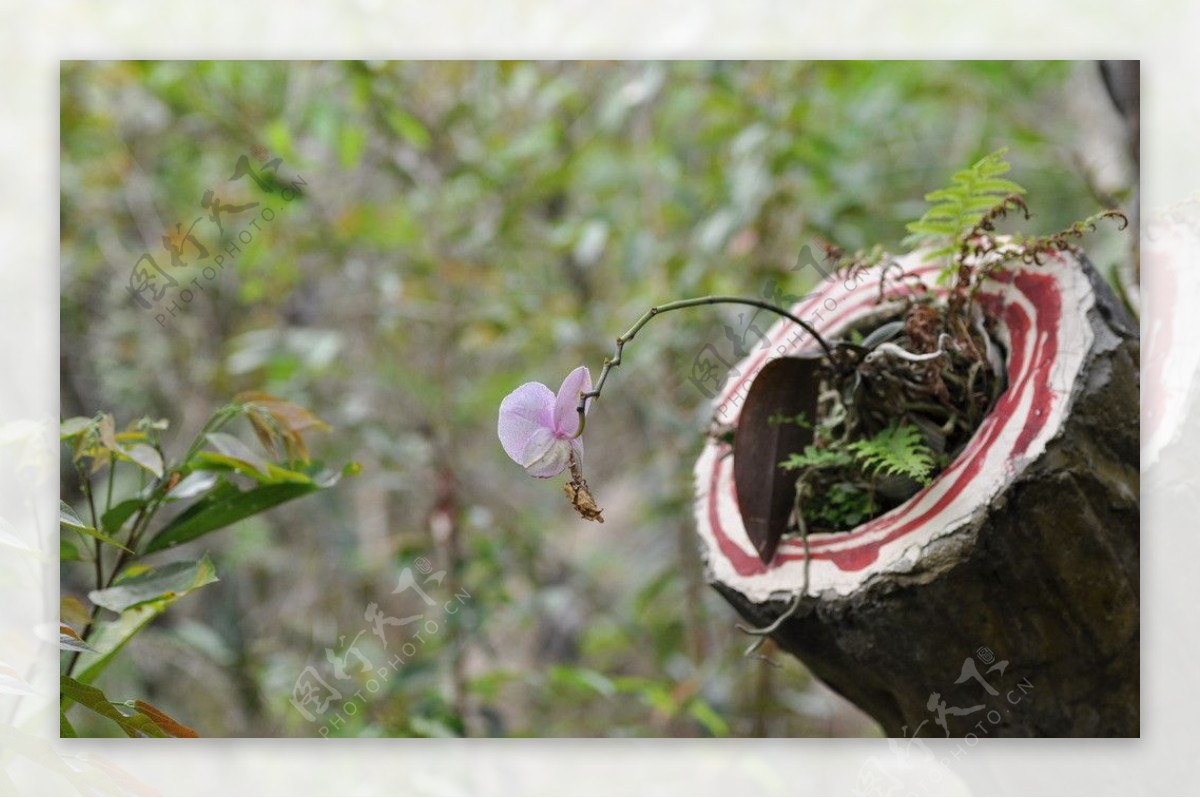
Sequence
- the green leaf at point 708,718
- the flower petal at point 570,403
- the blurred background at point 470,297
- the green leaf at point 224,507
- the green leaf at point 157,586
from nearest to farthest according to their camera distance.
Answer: the flower petal at point 570,403
the green leaf at point 157,586
the green leaf at point 224,507
the green leaf at point 708,718
the blurred background at point 470,297

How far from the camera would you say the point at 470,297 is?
1.72 meters

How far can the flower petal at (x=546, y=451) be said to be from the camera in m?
0.64

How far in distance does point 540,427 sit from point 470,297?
111 cm

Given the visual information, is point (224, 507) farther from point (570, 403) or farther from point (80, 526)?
point (570, 403)

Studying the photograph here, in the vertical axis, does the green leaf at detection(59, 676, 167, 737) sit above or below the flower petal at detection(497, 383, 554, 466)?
below

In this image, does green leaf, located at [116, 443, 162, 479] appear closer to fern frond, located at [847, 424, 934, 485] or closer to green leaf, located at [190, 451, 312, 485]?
green leaf, located at [190, 451, 312, 485]

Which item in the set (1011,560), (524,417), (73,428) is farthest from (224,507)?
(1011,560)

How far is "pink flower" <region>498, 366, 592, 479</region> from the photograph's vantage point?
0.64 meters

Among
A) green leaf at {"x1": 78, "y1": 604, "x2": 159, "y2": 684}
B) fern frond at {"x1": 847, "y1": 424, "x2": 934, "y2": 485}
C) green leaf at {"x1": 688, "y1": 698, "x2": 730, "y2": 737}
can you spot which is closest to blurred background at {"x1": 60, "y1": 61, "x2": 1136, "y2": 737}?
green leaf at {"x1": 688, "y1": 698, "x2": 730, "y2": 737}

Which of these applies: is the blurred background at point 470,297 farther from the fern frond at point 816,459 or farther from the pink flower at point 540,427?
the pink flower at point 540,427

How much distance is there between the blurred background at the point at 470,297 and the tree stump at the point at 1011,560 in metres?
0.56

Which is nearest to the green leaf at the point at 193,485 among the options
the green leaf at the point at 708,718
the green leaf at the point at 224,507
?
the green leaf at the point at 224,507

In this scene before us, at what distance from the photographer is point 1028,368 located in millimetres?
718

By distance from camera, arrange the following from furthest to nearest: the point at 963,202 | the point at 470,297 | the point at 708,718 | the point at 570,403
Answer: the point at 470,297 → the point at 708,718 → the point at 963,202 → the point at 570,403
